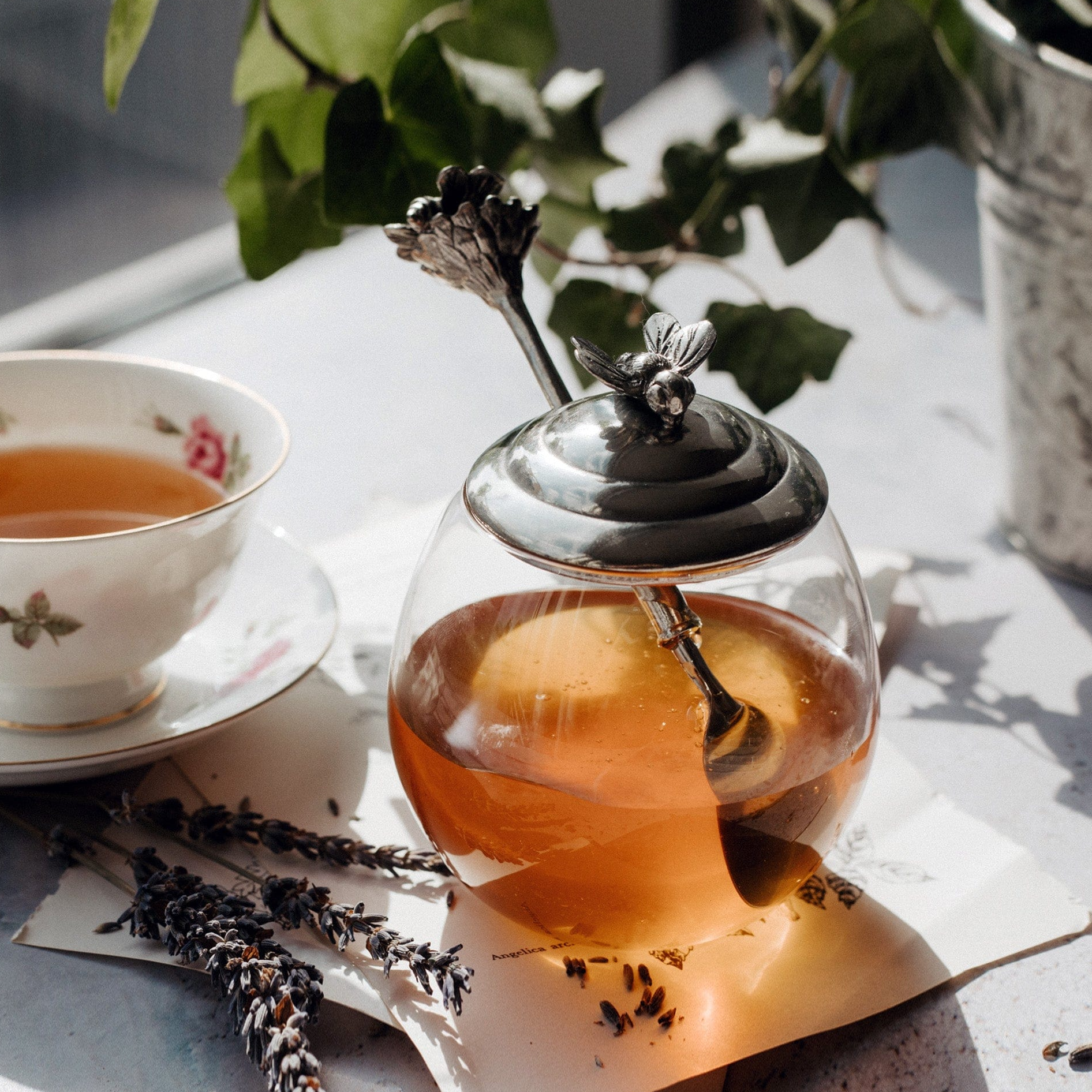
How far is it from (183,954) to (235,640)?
7.2 inches

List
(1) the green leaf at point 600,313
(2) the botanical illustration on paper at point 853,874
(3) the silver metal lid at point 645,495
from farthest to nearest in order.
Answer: (1) the green leaf at point 600,313, (2) the botanical illustration on paper at point 853,874, (3) the silver metal lid at point 645,495

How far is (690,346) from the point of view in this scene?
36cm

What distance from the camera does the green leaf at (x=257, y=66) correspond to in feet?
1.99

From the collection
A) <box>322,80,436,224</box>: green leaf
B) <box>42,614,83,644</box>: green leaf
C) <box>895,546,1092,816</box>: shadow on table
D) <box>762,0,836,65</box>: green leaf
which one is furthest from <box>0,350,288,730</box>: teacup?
<box>762,0,836,65</box>: green leaf

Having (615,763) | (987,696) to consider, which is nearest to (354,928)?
(615,763)

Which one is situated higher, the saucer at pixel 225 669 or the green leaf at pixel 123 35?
the green leaf at pixel 123 35

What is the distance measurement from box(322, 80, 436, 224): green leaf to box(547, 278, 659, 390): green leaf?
0.40 ft

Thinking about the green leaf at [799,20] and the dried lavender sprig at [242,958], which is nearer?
the dried lavender sprig at [242,958]

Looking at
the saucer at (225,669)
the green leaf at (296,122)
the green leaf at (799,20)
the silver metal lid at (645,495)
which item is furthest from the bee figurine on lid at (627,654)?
the green leaf at (799,20)

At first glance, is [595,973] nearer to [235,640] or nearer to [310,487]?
[235,640]

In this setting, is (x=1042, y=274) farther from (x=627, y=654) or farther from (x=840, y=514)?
(x=627, y=654)

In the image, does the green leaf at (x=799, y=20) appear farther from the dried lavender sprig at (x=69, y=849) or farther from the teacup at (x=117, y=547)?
the dried lavender sprig at (x=69, y=849)

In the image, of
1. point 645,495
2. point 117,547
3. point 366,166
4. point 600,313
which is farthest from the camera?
point 600,313

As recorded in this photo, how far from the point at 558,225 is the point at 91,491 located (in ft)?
0.99
